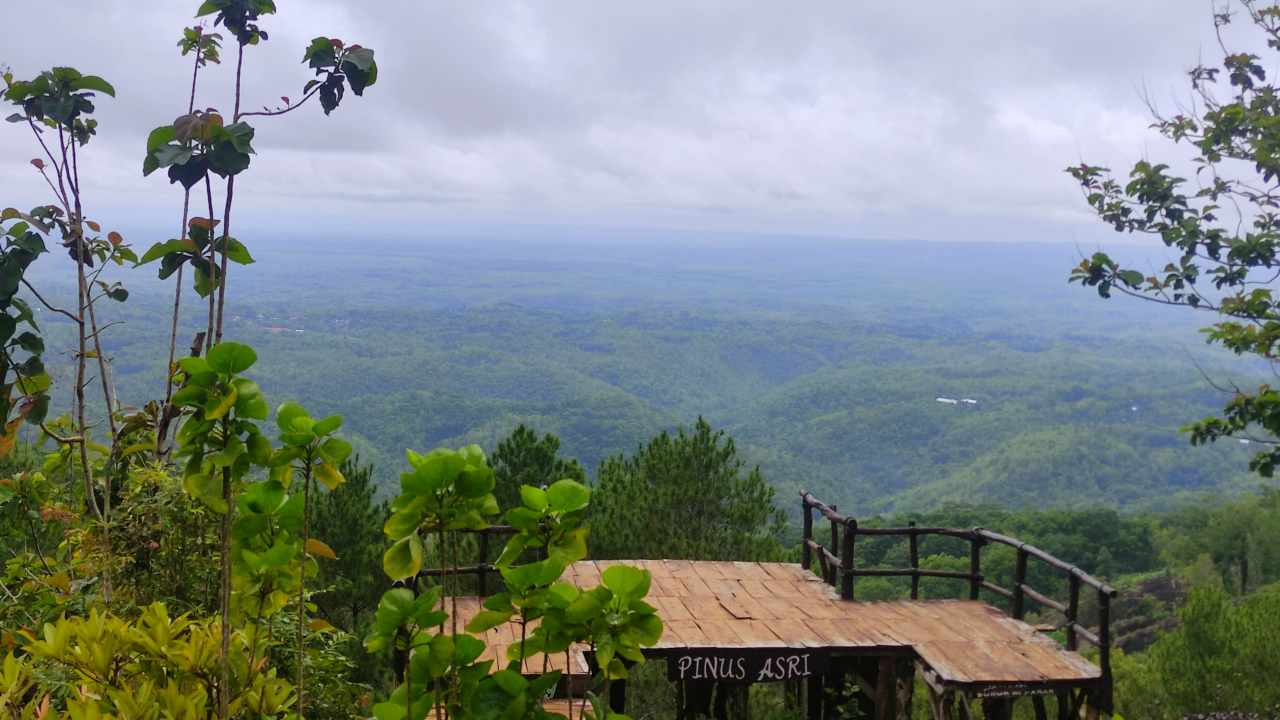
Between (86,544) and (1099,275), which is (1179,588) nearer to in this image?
(1099,275)

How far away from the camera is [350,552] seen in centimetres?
1080

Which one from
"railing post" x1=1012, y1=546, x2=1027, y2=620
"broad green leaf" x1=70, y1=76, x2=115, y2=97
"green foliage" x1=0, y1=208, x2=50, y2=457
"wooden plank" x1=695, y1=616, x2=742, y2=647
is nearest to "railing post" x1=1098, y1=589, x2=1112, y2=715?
"railing post" x1=1012, y1=546, x2=1027, y2=620

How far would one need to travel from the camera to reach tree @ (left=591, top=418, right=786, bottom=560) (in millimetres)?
11758

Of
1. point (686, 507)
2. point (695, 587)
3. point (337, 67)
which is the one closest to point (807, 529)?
point (695, 587)

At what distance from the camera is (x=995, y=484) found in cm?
9181

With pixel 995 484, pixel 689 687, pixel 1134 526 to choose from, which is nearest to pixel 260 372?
pixel 995 484

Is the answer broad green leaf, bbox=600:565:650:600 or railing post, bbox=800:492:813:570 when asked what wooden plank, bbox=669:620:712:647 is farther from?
broad green leaf, bbox=600:565:650:600

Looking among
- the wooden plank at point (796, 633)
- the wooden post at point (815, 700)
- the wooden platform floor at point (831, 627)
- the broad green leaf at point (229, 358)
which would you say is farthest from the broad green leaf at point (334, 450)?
the wooden post at point (815, 700)

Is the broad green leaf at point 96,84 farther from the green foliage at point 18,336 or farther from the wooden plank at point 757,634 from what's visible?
the wooden plank at point 757,634

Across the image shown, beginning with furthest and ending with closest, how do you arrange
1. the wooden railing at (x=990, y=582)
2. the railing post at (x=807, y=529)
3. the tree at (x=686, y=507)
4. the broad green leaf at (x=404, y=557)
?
the tree at (x=686, y=507)
the railing post at (x=807, y=529)
the wooden railing at (x=990, y=582)
the broad green leaf at (x=404, y=557)

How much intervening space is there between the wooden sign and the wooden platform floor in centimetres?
6

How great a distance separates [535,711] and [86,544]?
9.38 ft

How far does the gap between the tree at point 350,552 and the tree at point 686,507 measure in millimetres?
2746

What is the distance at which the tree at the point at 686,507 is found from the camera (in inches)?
463
